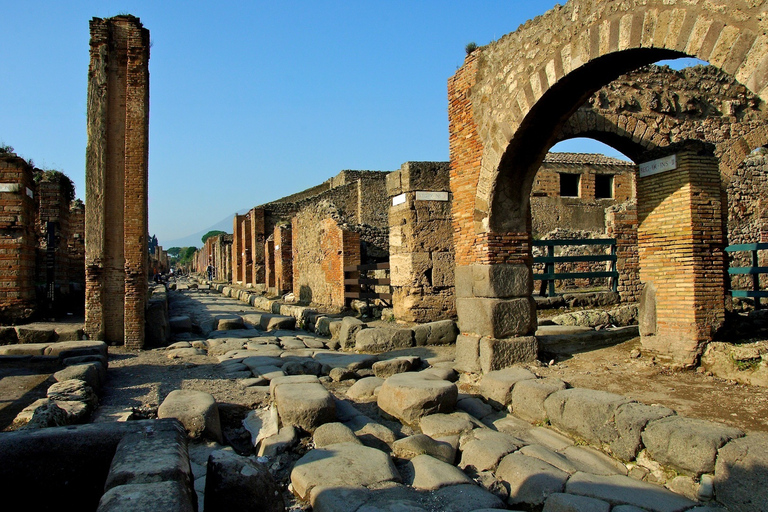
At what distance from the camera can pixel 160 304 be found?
1107 cm

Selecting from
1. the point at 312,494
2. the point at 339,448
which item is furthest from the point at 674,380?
the point at 312,494

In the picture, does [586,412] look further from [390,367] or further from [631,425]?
[390,367]

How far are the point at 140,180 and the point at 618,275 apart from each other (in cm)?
1016

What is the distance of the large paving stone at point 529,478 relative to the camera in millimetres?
3977

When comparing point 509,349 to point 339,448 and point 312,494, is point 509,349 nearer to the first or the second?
point 339,448

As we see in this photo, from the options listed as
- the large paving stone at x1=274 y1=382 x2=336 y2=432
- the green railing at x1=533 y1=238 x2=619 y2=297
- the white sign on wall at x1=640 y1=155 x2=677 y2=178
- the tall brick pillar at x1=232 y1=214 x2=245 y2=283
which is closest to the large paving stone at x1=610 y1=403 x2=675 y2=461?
the large paving stone at x1=274 y1=382 x2=336 y2=432

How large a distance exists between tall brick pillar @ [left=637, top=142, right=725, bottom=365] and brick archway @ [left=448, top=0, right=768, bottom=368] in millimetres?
118

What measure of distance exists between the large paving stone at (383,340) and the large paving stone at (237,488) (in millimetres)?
5987

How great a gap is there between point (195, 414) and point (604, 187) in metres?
25.2

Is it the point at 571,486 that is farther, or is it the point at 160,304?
the point at 160,304

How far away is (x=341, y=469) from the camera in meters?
3.93

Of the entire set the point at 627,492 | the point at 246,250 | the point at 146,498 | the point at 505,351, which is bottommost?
the point at 627,492

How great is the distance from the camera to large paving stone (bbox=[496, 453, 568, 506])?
3.98 m

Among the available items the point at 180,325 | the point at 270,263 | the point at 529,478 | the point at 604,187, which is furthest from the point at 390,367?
the point at 604,187
